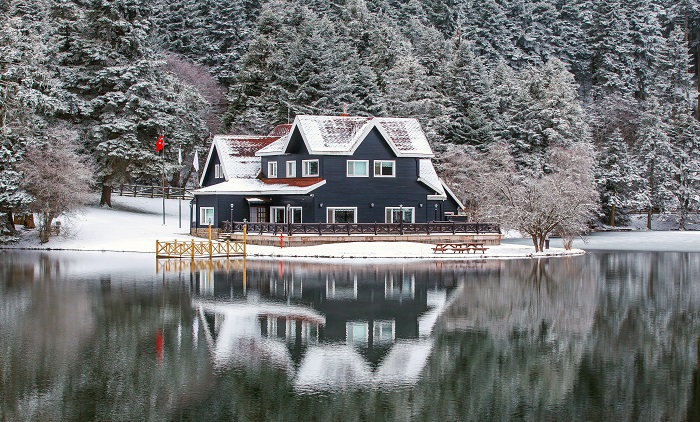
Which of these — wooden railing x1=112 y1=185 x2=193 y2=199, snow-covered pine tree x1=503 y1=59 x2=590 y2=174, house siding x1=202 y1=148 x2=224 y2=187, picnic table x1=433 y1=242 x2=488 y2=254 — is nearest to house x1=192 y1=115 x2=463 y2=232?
house siding x1=202 y1=148 x2=224 y2=187

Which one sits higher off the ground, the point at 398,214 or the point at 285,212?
the point at 285,212

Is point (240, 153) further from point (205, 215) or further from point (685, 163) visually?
point (685, 163)

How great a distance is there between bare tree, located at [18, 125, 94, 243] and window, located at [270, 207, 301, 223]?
1228cm

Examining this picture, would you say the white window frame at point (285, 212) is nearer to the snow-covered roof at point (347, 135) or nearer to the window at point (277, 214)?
the window at point (277, 214)

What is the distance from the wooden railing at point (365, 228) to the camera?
50.2 m

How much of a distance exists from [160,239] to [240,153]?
1066 centimetres

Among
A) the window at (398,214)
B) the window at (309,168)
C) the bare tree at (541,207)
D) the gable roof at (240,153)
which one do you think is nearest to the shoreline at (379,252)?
the bare tree at (541,207)

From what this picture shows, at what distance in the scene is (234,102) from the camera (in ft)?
252

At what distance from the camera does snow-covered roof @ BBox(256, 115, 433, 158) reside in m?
54.6

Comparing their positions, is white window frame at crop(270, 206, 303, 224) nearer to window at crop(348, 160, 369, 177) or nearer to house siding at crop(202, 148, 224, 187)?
window at crop(348, 160, 369, 177)

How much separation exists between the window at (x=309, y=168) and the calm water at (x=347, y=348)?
2268 centimetres

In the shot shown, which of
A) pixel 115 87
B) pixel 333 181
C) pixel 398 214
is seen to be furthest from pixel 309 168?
pixel 115 87

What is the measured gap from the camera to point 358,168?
55125 millimetres

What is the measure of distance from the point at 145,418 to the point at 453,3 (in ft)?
320
